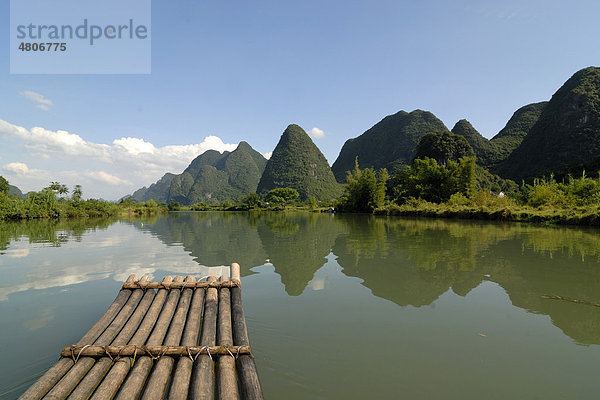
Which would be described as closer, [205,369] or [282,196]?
[205,369]

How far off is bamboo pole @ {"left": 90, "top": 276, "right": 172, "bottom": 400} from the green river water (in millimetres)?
910

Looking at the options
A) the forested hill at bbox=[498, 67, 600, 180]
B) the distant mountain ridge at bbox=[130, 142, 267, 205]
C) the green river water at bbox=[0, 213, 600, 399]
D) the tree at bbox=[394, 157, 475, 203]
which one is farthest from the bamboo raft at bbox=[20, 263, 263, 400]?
the distant mountain ridge at bbox=[130, 142, 267, 205]

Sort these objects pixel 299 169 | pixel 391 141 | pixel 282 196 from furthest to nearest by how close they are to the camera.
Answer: pixel 391 141, pixel 299 169, pixel 282 196

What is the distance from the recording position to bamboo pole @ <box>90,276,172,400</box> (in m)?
1.96

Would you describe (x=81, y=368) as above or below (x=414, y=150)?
below

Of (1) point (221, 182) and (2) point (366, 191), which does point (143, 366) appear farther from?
(1) point (221, 182)

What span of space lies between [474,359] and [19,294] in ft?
22.9

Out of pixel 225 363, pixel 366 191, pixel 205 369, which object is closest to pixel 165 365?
pixel 205 369

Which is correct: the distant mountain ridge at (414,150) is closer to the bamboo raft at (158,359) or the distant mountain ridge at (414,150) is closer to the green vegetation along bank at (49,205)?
the bamboo raft at (158,359)

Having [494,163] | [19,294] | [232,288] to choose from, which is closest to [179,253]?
[19,294]

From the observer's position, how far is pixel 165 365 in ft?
7.43

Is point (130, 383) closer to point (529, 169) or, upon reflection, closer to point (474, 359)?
point (474, 359)

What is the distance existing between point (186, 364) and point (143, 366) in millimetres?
316

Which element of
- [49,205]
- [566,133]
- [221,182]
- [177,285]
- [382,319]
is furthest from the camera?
[221,182]
